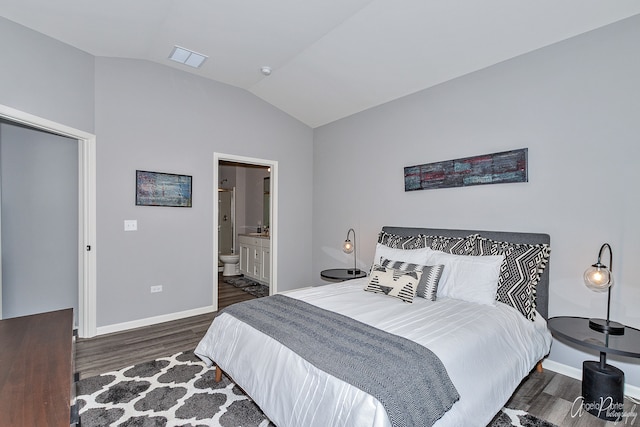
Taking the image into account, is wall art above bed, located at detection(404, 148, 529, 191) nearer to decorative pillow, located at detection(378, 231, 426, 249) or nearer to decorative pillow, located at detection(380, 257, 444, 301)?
decorative pillow, located at detection(378, 231, 426, 249)

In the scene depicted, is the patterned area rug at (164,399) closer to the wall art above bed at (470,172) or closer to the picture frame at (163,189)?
the picture frame at (163,189)

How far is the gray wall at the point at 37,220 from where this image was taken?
3.33 metres

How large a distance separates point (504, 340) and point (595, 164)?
1.53 metres

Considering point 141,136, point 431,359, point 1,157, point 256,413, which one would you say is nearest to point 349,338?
point 431,359

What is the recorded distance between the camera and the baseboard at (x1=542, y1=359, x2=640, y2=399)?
2.28 meters

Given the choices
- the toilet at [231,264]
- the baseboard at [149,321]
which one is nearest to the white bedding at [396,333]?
the baseboard at [149,321]

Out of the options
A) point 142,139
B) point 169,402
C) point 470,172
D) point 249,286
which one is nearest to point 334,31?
point 470,172

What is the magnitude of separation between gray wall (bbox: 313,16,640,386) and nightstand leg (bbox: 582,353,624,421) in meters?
0.37

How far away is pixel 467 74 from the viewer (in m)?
3.21

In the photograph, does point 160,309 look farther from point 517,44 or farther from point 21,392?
point 517,44

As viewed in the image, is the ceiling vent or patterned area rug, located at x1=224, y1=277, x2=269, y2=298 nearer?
the ceiling vent

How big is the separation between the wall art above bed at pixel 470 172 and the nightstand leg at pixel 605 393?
152 centimetres

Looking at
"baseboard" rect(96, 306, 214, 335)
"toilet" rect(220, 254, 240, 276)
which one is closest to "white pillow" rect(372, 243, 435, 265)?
"baseboard" rect(96, 306, 214, 335)

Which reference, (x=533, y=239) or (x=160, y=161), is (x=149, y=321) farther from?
(x=533, y=239)
